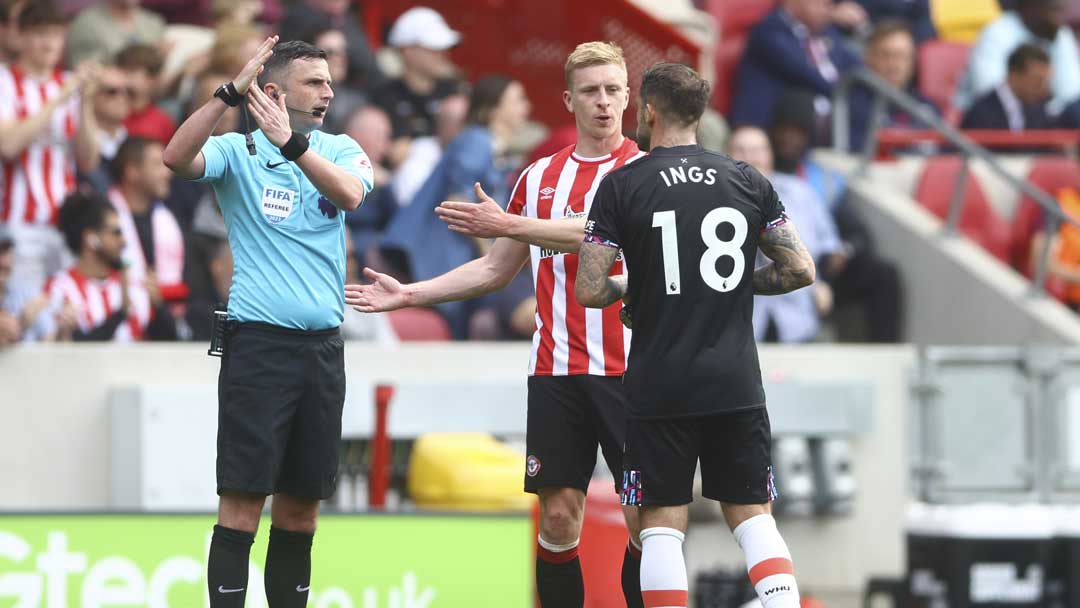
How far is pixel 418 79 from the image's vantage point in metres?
12.6

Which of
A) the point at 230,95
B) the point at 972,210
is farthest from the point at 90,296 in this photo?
the point at 972,210

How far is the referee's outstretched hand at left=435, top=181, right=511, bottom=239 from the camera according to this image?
661 cm

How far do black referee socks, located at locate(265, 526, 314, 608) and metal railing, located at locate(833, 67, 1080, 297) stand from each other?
7.70 metres

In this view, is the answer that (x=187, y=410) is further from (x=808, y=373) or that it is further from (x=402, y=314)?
(x=808, y=373)

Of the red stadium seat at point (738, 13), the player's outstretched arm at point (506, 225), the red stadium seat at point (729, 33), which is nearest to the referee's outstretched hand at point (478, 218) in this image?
the player's outstretched arm at point (506, 225)

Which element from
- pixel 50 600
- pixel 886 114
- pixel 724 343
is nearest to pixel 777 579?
pixel 724 343

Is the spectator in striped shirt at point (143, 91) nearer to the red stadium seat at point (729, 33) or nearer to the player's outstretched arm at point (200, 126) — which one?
the red stadium seat at point (729, 33)

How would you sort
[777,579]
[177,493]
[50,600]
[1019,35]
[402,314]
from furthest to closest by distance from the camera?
[1019,35], [402,314], [177,493], [50,600], [777,579]

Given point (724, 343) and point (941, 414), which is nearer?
point (724, 343)

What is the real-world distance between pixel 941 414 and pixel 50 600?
18.9ft

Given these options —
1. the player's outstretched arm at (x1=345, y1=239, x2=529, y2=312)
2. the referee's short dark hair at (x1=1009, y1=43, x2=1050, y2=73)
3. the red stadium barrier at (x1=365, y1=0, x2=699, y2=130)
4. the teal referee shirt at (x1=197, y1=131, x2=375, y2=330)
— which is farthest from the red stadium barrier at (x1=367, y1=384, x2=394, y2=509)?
the referee's short dark hair at (x1=1009, y1=43, x2=1050, y2=73)

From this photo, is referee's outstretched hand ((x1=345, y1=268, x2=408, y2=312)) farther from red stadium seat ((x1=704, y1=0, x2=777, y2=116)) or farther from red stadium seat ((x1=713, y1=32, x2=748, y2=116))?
red stadium seat ((x1=704, y1=0, x2=777, y2=116))

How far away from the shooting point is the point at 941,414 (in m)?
12.0

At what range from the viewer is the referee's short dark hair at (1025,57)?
48.0 ft
